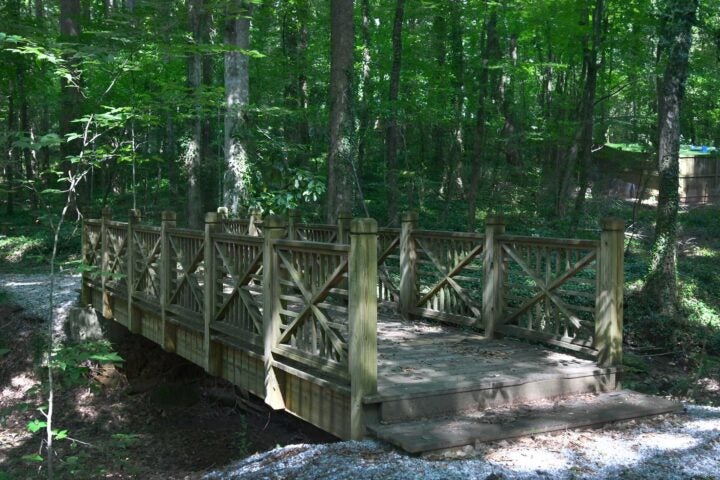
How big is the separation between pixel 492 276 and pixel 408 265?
1.51m

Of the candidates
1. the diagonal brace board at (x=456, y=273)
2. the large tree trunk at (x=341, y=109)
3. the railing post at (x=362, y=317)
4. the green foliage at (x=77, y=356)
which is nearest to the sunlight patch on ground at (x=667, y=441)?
the railing post at (x=362, y=317)

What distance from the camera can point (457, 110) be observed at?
20156mm

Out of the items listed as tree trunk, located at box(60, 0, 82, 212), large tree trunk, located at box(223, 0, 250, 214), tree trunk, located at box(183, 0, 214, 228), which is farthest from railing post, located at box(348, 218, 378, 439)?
tree trunk, located at box(60, 0, 82, 212)

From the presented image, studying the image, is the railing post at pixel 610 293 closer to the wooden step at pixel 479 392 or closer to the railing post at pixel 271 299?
the wooden step at pixel 479 392

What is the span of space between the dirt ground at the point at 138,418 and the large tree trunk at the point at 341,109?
3.88 meters

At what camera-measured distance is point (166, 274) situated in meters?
8.62

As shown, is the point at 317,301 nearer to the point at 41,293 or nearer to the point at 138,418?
the point at 138,418

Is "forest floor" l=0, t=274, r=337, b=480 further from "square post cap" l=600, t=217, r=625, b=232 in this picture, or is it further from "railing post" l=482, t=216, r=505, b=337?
"square post cap" l=600, t=217, r=625, b=232

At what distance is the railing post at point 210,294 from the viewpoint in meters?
7.43

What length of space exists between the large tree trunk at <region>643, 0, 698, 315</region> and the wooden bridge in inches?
205

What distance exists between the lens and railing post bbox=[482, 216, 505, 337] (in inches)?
295

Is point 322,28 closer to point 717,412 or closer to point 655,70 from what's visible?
point 655,70

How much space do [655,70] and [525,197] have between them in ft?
Result: 22.4

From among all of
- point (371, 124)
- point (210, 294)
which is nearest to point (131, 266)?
point (210, 294)
